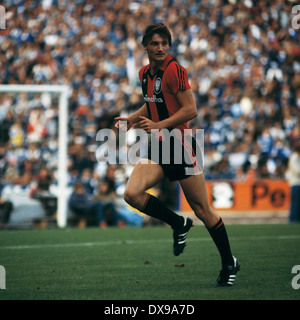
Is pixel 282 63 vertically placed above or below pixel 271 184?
above

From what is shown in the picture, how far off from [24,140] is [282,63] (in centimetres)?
1033

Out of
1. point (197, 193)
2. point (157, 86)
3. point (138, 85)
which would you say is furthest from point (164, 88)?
point (138, 85)

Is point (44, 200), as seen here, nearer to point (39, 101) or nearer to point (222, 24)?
point (39, 101)

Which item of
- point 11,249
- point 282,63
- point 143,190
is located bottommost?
point 11,249

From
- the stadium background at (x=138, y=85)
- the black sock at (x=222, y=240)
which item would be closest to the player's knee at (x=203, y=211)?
the black sock at (x=222, y=240)

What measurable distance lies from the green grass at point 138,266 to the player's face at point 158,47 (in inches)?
81.3

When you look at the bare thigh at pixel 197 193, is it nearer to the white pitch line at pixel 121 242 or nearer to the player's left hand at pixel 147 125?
the player's left hand at pixel 147 125

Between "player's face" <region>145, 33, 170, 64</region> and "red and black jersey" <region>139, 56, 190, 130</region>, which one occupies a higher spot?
"player's face" <region>145, 33, 170, 64</region>

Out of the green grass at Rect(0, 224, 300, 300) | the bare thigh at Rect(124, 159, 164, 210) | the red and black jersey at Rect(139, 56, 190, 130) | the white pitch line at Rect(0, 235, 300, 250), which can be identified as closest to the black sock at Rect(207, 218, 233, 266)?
the green grass at Rect(0, 224, 300, 300)

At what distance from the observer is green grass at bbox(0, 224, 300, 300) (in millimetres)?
5406

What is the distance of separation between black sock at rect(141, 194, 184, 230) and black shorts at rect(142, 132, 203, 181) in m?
0.28

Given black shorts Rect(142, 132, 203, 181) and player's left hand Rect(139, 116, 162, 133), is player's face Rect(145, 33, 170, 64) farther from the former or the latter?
black shorts Rect(142, 132, 203, 181)

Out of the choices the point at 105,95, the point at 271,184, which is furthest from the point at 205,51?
the point at 271,184

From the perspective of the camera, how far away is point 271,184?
16.6m
